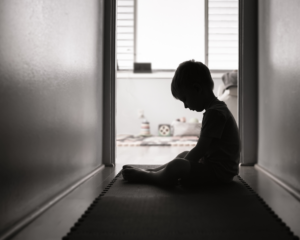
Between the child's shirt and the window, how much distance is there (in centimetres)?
356

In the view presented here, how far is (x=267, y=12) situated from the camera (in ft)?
5.62

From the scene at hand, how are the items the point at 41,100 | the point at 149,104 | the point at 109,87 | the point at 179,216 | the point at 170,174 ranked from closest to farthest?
the point at 179,216
the point at 41,100
the point at 170,174
the point at 109,87
the point at 149,104

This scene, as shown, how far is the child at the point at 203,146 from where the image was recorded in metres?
1.21

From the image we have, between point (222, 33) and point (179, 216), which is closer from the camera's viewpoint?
point (179, 216)

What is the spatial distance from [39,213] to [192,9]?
4.34m

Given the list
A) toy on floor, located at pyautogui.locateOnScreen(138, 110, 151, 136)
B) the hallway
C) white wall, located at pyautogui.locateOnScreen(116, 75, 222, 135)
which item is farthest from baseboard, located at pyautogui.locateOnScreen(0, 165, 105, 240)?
white wall, located at pyautogui.locateOnScreen(116, 75, 222, 135)

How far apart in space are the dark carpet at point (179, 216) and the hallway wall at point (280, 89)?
1.02ft

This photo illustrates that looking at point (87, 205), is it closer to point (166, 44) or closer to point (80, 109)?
point (80, 109)

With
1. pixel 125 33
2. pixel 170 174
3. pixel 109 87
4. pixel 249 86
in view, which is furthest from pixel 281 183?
pixel 125 33

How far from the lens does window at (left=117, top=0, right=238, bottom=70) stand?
181 inches

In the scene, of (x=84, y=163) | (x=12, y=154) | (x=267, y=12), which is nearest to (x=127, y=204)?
(x=12, y=154)

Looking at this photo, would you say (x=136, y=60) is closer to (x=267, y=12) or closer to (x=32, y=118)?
(x=267, y=12)

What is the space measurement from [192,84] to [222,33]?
12.0 ft

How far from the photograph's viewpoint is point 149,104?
502 cm
